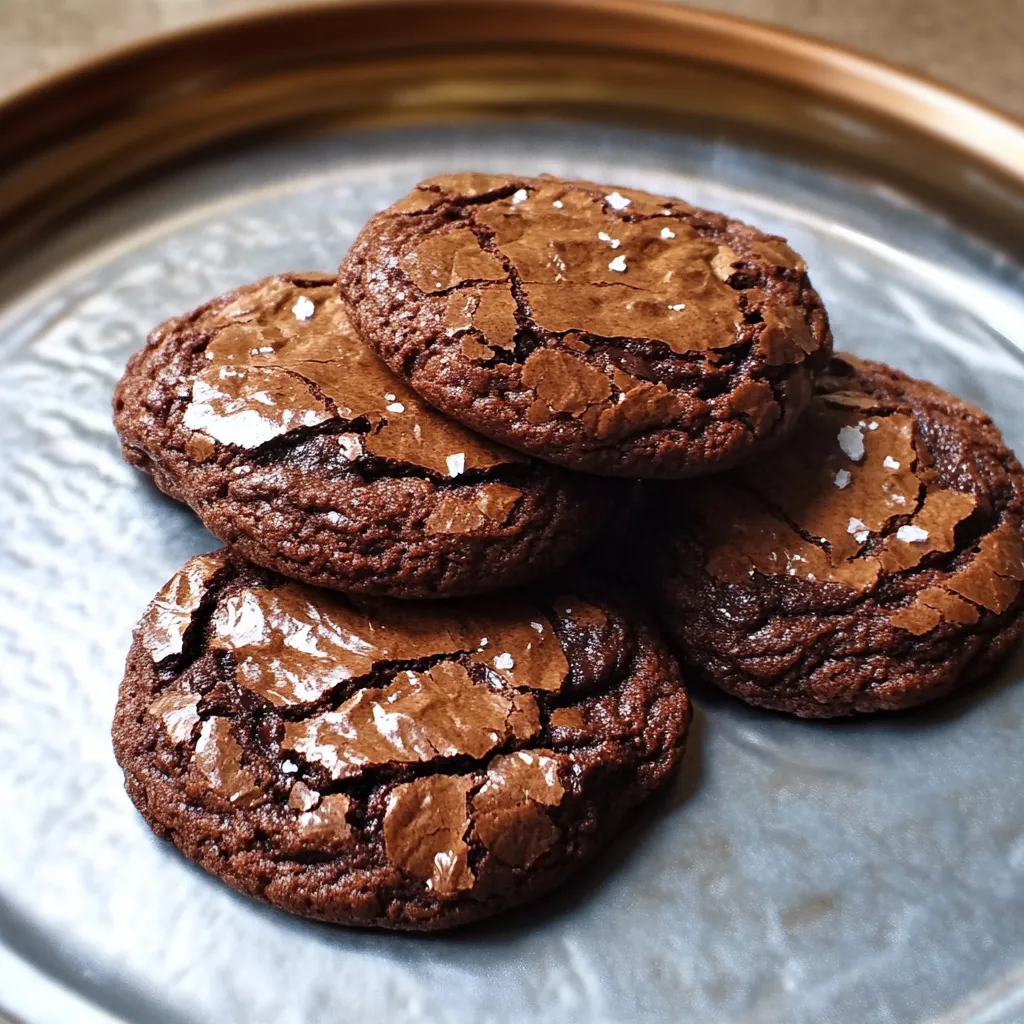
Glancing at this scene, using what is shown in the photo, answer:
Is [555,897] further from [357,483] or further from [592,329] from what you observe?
[592,329]

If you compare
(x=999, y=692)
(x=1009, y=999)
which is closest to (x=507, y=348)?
(x=999, y=692)

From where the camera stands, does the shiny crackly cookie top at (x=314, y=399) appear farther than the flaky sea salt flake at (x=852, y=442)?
No

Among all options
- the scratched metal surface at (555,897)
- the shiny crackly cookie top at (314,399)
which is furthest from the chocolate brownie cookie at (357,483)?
the scratched metal surface at (555,897)

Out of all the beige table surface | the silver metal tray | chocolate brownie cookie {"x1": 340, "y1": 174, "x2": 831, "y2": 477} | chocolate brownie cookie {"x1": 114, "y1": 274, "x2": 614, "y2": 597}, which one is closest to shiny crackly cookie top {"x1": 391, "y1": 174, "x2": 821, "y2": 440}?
chocolate brownie cookie {"x1": 340, "y1": 174, "x2": 831, "y2": 477}

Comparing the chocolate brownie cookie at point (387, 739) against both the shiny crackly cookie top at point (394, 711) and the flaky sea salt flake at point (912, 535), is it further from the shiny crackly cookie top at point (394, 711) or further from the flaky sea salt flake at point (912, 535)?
the flaky sea salt flake at point (912, 535)

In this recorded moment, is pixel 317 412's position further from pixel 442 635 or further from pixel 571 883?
pixel 571 883

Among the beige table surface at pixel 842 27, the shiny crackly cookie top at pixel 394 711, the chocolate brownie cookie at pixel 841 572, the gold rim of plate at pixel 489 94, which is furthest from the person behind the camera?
the beige table surface at pixel 842 27

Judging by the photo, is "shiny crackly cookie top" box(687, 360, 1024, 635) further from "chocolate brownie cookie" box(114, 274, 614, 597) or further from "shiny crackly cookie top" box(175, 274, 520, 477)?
"shiny crackly cookie top" box(175, 274, 520, 477)
